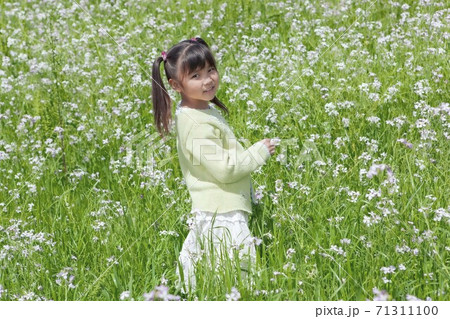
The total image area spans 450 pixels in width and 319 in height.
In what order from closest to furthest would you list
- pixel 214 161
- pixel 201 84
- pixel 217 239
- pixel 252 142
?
pixel 214 161
pixel 201 84
pixel 217 239
pixel 252 142

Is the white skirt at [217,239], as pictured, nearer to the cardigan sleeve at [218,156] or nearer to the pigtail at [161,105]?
the cardigan sleeve at [218,156]

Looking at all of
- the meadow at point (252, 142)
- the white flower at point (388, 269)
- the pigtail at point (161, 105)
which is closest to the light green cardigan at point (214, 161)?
the pigtail at point (161, 105)

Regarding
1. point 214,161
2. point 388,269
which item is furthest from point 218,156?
point 388,269

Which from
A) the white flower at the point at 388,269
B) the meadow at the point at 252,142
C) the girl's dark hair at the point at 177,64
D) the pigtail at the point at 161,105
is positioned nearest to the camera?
→ the white flower at the point at 388,269

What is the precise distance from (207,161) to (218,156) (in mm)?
70

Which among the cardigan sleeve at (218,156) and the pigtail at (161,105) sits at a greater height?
the pigtail at (161,105)

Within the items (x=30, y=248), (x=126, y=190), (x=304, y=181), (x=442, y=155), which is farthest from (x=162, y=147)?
(x=442, y=155)

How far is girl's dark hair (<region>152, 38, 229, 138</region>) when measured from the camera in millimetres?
4141

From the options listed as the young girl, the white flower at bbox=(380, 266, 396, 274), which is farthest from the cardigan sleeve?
the white flower at bbox=(380, 266, 396, 274)

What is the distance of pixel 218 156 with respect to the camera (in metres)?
4.05

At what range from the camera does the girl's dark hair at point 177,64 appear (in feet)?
13.6

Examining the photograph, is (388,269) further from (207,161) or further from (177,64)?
(177,64)

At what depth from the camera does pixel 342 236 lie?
14.0 feet

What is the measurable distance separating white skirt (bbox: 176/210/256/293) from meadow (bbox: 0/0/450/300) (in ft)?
0.37
